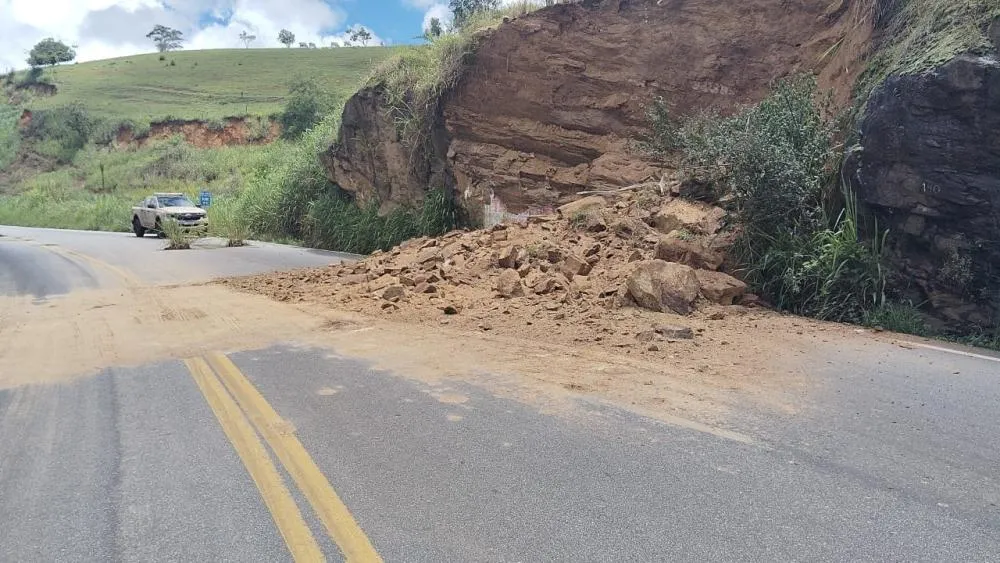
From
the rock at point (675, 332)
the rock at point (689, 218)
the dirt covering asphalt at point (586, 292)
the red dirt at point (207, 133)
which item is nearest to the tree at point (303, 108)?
the red dirt at point (207, 133)

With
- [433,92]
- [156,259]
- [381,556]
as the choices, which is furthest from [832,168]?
[156,259]

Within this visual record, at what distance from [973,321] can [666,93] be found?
9103 millimetres

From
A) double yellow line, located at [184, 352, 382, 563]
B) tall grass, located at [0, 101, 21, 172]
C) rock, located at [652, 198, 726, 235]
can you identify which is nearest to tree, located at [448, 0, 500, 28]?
rock, located at [652, 198, 726, 235]

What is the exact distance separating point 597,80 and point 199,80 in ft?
255

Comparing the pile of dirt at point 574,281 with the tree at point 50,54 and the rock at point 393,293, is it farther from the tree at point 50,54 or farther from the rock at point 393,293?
the tree at point 50,54

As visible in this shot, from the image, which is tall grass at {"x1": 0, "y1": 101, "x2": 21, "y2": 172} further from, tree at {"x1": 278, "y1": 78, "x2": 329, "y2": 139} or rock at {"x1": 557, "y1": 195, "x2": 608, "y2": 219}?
rock at {"x1": 557, "y1": 195, "x2": 608, "y2": 219}

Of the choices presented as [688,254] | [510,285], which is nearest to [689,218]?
[688,254]

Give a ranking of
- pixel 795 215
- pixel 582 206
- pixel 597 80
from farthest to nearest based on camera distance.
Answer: pixel 597 80
pixel 582 206
pixel 795 215

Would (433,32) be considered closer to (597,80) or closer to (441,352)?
(597,80)

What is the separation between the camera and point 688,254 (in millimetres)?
9758

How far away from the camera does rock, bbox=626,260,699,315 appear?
8523 mm

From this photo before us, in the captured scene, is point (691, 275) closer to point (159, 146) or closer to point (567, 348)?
point (567, 348)

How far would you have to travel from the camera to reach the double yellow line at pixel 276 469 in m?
3.49

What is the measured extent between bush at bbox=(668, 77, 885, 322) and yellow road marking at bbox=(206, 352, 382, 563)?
6.38m
